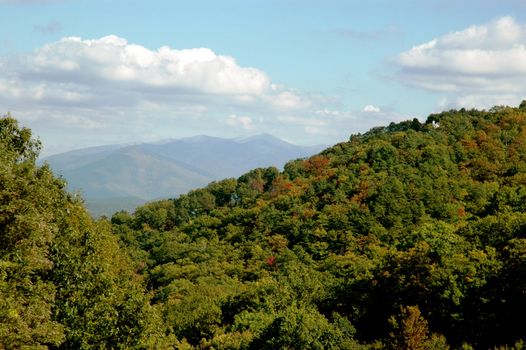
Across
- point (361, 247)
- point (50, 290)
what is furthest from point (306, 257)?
point (50, 290)

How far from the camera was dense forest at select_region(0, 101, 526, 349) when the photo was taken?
2611 cm

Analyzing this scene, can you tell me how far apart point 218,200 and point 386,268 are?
86.4 m

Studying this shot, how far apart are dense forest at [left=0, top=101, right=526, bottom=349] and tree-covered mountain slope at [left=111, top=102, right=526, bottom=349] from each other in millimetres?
200

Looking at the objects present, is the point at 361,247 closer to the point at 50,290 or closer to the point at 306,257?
the point at 306,257

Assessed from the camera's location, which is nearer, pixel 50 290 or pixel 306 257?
pixel 50 290

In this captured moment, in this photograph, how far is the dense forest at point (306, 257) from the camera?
A: 26109 millimetres

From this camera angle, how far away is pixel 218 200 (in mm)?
134375

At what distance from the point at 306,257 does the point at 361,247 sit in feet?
25.5

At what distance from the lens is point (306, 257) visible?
76188 millimetres

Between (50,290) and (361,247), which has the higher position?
(50,290)

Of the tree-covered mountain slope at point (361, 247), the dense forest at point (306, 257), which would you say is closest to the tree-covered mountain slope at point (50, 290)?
the dense forest at point (306, 257)

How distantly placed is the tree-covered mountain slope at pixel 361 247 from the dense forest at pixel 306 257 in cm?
20

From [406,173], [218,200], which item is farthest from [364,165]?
[218,200]

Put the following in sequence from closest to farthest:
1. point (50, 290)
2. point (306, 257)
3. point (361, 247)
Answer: point (50, 290), point (361, 247), point (306, 257)
